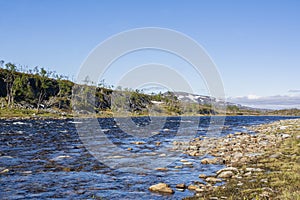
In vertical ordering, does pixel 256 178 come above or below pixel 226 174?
above

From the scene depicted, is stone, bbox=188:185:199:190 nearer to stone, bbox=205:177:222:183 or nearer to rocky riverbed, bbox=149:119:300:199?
rocky riverbed, bbox=149:119:300:199

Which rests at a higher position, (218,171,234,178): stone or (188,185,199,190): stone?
(218,171,234,178): stone

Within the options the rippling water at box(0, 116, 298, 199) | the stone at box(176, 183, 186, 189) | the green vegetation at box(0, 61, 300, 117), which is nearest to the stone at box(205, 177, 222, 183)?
the rippling water at box(0, 116, 298, 199)

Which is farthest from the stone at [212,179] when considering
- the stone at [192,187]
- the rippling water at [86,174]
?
the stone at [192,187]

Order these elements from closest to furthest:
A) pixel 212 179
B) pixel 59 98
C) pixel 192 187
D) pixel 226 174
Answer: pixel 192 187 < pixel 212 179 < pixel 226 174 < pixel 59 98

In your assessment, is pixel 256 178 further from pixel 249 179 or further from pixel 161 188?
pixel 161 188

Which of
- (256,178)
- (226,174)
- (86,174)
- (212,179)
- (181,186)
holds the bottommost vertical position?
(86,174)

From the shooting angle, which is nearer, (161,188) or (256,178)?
(161,188)

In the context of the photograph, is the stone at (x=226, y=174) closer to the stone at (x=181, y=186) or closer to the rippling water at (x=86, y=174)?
the rippling water at (x=86, y=174)

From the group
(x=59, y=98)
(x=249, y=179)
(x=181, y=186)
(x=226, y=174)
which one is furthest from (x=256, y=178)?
(x=59, y=98)

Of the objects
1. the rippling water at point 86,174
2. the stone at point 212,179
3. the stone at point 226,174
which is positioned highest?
the stone at point 226,174

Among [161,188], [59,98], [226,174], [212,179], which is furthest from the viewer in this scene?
[59,98]

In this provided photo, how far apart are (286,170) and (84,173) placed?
11718 millimetres

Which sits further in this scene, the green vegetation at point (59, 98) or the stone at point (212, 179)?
the green vegetation at point (59, 98)
